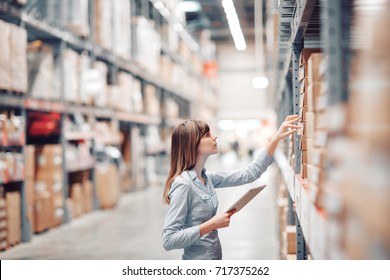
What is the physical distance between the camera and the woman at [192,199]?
2.45m

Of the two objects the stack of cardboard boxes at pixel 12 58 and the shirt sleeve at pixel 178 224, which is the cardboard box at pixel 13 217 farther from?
the shirt sleeve at pixel 178 224

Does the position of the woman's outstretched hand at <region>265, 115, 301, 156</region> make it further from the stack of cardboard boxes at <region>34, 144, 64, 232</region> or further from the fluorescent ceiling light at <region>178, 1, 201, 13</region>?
the fluorescent ceiling light at <region>178, 1, 201, 13</region>

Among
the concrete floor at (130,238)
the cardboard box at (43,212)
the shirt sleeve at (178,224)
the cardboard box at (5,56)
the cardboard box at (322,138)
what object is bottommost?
the concrete floor at (130,238)

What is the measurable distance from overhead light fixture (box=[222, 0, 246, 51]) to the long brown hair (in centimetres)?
204

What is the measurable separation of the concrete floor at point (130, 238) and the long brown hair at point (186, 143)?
2.79 metres

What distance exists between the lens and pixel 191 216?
255cm

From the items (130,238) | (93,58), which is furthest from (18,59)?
(93,58)

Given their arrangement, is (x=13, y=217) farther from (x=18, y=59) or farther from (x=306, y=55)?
(x=306, y=55)

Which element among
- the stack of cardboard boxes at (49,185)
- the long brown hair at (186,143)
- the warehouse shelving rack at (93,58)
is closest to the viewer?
the long brown hair at (186,143)

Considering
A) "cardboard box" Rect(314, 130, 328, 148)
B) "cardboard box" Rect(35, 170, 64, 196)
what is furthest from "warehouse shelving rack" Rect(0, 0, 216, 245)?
"cardboard box" Rect(314, 130, 328, 148)

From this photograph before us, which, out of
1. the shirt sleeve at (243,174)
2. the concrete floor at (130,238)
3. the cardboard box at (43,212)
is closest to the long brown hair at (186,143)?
the shirt sleeve at (243,174)

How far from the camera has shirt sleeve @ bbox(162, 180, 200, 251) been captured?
243 centimetres

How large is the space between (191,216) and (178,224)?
0.12 m

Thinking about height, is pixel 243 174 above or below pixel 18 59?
below
